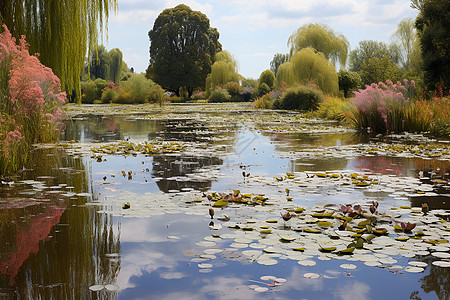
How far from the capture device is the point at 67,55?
904cm

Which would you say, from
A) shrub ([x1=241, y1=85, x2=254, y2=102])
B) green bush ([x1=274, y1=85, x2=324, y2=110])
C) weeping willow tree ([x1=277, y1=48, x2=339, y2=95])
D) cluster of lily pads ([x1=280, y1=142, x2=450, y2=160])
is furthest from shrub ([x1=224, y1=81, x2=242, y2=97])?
cluster of lily pads ([x1=280, y1=142, x2=450, y2=160])

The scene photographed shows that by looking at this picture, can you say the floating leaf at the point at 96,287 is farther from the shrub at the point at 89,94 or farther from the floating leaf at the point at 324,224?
the shrub at the point at 89,94

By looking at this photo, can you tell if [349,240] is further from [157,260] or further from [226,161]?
[226,161]

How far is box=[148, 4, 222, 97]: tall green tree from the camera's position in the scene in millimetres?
56562

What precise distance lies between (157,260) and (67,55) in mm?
7011

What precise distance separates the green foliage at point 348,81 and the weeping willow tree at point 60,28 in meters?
23.8

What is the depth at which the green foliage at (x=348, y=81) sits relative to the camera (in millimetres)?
30891

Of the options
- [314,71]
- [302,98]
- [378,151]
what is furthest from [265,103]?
[378,151]

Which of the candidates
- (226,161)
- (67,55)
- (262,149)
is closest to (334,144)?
(262,149)

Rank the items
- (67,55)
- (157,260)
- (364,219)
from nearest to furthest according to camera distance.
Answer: (157,260), (364,219), (67,55)

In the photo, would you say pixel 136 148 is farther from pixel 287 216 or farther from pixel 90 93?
pixel 90 93

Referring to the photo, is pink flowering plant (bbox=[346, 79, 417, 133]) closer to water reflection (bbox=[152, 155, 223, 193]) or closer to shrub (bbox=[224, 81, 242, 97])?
water reflection (bbox=[152, 155, 223, 193])

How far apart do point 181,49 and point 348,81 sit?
30.7 meters

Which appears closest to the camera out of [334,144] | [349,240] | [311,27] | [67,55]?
[349,240]
